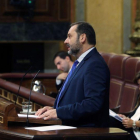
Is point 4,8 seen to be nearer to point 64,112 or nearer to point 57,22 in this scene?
point 57,22

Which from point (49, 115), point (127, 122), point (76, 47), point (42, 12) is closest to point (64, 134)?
point (49, 115)

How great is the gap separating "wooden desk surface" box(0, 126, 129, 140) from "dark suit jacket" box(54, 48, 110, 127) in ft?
0.48

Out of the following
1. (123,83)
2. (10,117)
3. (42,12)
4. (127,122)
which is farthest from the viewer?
(42,12)

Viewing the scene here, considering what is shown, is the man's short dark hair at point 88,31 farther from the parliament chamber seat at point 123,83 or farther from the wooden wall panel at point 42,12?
the wooden wall panel at point 42,12

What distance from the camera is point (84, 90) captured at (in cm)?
219

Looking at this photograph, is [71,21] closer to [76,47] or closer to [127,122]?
[127,122]

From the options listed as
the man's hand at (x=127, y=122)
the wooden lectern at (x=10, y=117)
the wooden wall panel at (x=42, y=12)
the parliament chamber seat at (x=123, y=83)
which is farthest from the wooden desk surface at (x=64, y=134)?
the wooden wall panel at (x=42, y=12)

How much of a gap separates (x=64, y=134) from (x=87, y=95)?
0.33 metres

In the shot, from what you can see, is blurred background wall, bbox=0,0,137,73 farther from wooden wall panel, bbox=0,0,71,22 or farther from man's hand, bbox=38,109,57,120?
man's hand, bbox=38,109,57,120

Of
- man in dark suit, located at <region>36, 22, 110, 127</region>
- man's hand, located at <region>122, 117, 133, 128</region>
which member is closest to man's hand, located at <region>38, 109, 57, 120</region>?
man in dark suit, located at <region>36, 22, 110, 127</region>

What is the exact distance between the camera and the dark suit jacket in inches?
84.2

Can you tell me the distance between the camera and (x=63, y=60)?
474cm

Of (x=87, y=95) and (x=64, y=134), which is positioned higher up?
(x=87, y=95)

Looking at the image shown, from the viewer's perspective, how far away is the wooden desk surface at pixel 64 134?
1.86m
